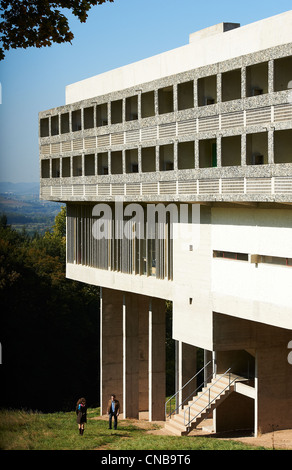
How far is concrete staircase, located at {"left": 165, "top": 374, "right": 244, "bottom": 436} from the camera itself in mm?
34375

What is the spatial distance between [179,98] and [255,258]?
789cm

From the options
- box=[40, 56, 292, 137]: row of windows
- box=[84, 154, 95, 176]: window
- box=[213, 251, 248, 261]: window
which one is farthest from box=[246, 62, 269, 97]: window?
box=[84, 154, 95, 176]: window

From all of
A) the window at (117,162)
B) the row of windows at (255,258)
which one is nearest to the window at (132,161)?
the window at (117,162)

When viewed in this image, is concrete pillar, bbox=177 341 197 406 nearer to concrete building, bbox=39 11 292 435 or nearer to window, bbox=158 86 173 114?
concrete building, bbox=39 11 292 435

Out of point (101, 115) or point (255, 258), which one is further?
point (101, 115)

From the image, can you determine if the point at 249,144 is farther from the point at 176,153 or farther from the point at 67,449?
the point at 67,449

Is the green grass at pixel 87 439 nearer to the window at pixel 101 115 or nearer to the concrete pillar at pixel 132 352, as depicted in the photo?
the concrete pillar at pixel 132 352

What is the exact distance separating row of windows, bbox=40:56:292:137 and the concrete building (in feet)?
0.22

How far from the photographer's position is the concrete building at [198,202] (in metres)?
29.3

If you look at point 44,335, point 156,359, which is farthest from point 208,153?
point 44,335

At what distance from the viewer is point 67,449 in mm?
Result: 29938

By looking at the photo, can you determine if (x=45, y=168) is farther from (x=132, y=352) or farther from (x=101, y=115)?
(x=132, y=352)

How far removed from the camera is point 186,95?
113 feet

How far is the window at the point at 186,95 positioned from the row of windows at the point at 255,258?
6320mm
